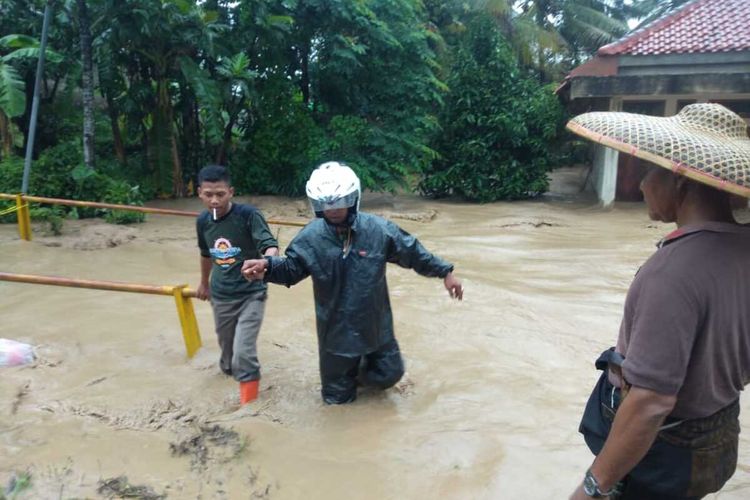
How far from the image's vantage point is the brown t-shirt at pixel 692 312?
143cm

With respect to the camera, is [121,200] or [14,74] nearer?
[14,74]

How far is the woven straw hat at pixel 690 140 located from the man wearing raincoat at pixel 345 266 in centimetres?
160

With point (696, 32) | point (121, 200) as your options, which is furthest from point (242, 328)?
point (696, 32)

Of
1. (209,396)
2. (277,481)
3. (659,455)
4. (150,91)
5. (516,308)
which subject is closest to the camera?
(659,455)

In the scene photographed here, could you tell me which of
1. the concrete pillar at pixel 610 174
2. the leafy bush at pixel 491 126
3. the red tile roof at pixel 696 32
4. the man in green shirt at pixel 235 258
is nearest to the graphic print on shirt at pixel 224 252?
the man in green shirt at pixel 235 258

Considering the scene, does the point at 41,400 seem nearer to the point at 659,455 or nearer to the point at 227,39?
the point at 659,455

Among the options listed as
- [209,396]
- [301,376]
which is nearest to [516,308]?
[301,376]

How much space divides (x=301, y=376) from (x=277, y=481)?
1.40 m

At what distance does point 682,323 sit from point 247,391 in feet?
9.51

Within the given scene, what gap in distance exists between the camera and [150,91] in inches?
458

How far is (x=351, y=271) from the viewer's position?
10.8 feet

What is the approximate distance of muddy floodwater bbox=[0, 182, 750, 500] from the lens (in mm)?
2930

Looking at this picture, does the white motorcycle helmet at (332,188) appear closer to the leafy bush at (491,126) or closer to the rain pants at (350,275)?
the rain pants at (350,275)

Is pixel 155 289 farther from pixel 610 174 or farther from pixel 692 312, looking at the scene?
pixel 610 174
